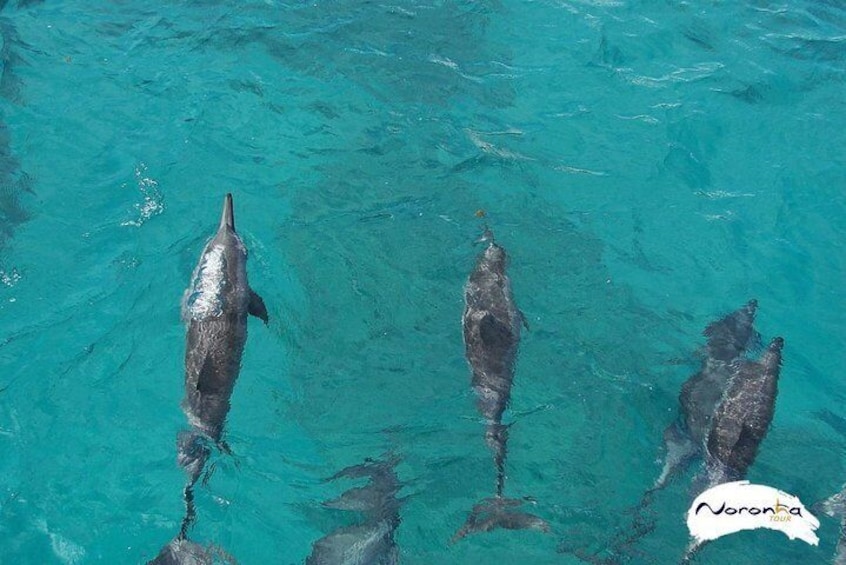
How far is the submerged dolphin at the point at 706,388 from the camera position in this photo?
9.30m

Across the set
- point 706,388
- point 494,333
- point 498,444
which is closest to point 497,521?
point 498,444

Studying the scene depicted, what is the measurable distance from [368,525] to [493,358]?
2.73m

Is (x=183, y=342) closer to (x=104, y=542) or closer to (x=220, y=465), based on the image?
(x=220, y=465)

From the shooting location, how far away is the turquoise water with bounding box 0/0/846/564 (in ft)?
29.6

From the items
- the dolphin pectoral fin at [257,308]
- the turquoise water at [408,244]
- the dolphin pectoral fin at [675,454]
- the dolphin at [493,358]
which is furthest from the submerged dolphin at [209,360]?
the dolphin pectoral fin at [675,454]

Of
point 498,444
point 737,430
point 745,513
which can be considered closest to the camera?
point 745,513

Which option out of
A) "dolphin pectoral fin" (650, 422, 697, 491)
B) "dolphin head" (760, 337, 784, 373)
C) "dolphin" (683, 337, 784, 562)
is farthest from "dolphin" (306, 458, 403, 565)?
"dolphin head" (760, 337, 784, 373)

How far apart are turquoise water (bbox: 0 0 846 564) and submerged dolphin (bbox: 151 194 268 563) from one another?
1.11ft

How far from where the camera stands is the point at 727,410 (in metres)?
9.14

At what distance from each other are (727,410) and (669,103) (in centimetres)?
847

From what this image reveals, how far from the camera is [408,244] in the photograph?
12.1m

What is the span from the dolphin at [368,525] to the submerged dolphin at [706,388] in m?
3.34

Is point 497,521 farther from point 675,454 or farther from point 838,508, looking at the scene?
point 838,508

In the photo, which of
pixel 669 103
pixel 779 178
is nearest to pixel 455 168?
pixel 669 103
